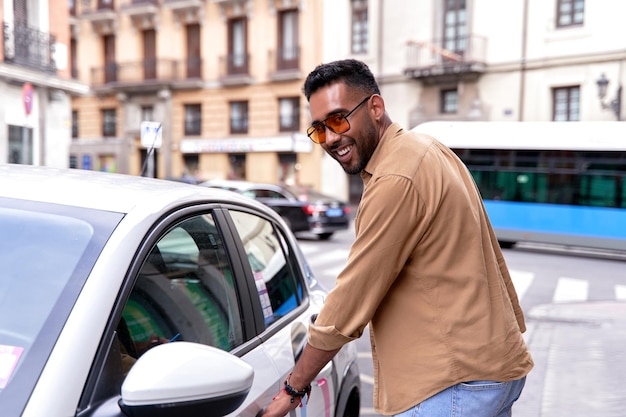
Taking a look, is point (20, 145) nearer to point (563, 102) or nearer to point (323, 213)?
point (323, 213)

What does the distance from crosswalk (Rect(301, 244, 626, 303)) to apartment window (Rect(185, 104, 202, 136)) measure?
17.7 meters

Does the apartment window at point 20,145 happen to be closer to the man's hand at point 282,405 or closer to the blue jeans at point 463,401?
the man's hand at point 282,405

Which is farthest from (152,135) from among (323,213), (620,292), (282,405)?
(323,213)

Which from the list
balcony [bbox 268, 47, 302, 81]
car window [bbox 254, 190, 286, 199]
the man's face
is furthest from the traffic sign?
balcony [bbox 268, 47, 302, 81]

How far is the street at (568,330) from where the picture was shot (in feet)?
14.2

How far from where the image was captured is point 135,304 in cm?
176

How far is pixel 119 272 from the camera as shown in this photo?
1597mm

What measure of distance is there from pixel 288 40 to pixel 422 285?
26484 millimetres

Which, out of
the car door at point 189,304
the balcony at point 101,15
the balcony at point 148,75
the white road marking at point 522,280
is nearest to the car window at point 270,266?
the car door at point 189,304

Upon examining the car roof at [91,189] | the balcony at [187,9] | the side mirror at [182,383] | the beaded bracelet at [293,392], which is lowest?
the beaded bracelet at [293,392]

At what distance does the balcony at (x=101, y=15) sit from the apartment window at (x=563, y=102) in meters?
22.8

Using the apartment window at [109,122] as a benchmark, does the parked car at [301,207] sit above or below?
below

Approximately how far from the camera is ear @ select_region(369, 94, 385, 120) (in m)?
1.88

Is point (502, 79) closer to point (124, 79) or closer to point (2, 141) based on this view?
point (2, 141)
